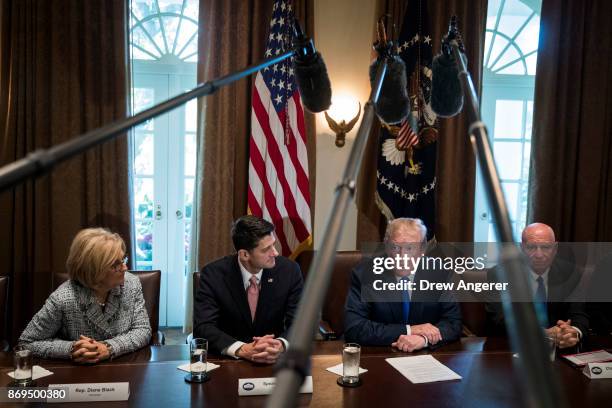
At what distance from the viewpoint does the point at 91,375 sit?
1.74 metres

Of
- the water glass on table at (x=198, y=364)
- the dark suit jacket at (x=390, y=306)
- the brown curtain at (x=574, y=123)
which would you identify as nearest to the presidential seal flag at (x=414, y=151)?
the brown curtain at (x=574, y=123)

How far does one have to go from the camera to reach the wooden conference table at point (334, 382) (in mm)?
1558

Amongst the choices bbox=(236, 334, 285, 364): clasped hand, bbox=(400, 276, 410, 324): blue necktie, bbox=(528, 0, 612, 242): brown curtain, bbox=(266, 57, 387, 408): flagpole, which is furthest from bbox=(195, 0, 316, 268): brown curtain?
bbox=(266, 57, 387, 408): flagpole

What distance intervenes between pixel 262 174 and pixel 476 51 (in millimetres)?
1776

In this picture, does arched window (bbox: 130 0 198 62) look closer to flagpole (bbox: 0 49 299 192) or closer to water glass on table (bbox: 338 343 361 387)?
water glass on table (bbox: 338 343 361 387)

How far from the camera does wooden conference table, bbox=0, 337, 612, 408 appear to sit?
156 cm

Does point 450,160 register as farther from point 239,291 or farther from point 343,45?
point 239,291

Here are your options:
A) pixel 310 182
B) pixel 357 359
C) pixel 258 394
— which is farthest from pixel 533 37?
pixel 258 394

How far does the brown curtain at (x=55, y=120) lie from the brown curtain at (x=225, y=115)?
0.54 metres

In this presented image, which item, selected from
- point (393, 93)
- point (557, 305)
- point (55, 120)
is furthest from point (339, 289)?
point (55, 120)

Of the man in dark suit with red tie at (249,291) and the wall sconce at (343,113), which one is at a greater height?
the wall sconce at (343,113)

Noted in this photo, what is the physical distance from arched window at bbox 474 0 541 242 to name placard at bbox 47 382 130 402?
317 cm

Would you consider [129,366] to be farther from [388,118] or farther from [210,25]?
[210,25]

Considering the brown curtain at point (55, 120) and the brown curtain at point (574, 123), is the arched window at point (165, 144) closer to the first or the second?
the brown curtain at point (55, 120)
